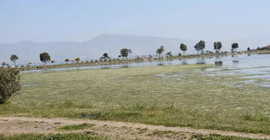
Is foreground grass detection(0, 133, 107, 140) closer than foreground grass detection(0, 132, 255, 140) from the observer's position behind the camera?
No

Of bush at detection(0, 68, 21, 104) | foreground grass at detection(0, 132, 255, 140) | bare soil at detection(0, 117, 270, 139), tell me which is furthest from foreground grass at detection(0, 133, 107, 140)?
bush at detection(0, 68, 21, 104)

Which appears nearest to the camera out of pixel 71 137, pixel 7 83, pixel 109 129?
pixel 71 137

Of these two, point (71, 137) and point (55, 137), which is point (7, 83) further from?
point (71, 137)

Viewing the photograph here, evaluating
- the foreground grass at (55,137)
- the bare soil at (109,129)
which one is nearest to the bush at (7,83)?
the bare soil at (109,129)

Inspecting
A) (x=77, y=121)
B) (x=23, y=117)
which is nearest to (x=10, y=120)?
(x=23, y=117)

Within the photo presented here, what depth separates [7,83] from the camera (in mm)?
25750

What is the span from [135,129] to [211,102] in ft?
34.6

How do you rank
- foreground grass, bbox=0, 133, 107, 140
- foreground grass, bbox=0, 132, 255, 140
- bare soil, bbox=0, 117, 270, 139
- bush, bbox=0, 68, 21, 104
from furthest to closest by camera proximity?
bush, bbox=0, 68, 21, 104, bare soil, bbox=0, 117, 270, 139, foreground grass, bbox=0, 133, 107, 140, foreground grass, bbox=0, 132, 255, 140

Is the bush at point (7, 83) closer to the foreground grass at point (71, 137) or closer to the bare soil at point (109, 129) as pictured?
the bare soil at point (109, 129)

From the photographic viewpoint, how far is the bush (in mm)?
25459

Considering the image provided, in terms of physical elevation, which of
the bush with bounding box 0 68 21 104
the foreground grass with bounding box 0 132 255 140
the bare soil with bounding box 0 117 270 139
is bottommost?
the bare soil with bounding box 0 117 270 139

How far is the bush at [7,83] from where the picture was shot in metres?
25.5

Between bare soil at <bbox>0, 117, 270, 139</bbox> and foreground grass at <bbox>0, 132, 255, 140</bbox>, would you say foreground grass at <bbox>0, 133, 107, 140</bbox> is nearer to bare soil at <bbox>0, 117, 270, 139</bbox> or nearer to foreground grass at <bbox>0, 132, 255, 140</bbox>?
foreground grass at <bbox>0, 132, 255, 140</bbox>

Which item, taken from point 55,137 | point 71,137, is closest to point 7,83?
point 55,137
